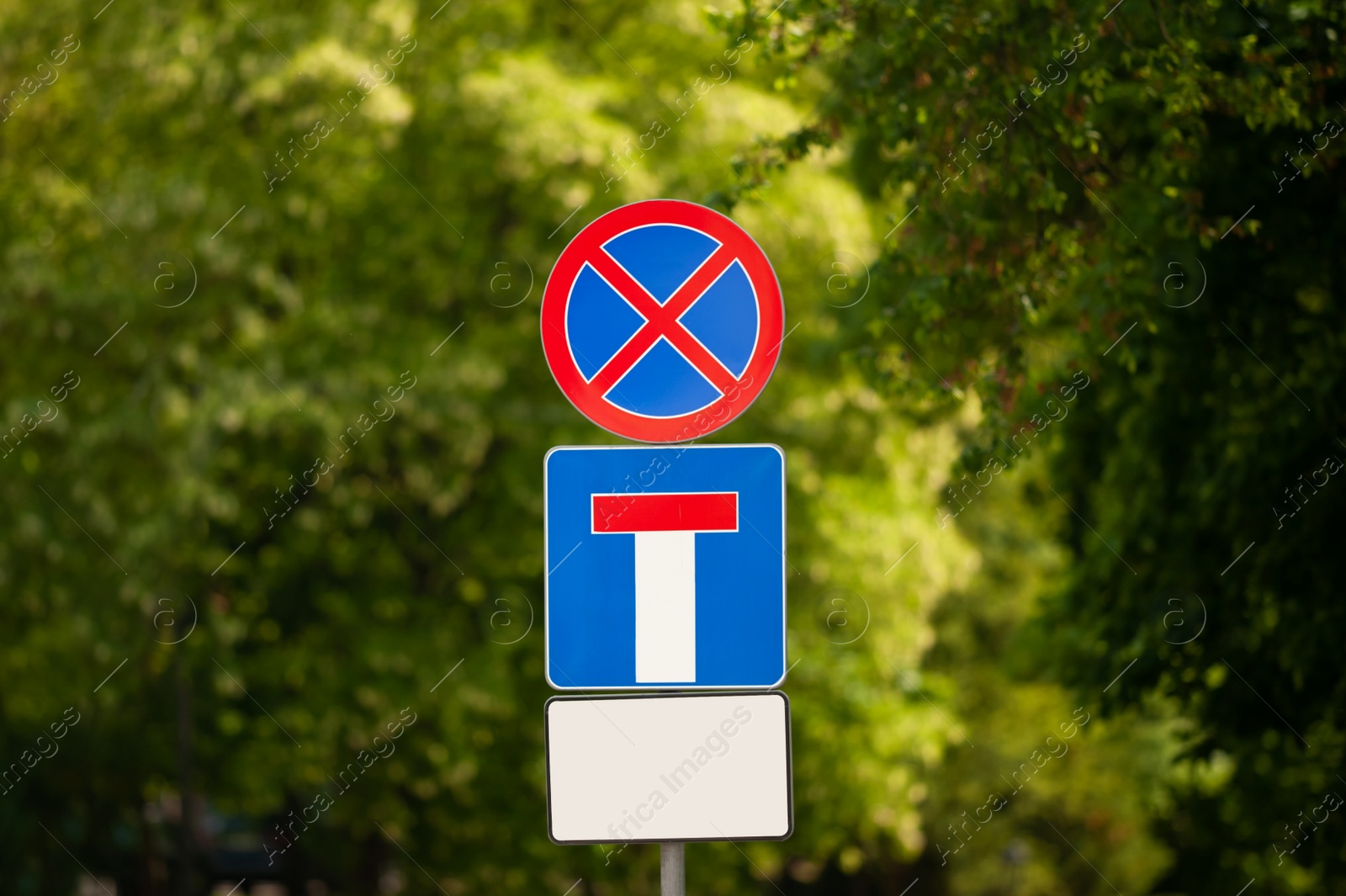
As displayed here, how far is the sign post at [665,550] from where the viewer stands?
285cm

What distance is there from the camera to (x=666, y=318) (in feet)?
10.2

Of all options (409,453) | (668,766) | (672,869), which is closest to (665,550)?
(668,766)

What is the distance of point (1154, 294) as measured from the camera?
Answer: 694cm

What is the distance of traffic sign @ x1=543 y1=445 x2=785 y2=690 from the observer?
9.58ft

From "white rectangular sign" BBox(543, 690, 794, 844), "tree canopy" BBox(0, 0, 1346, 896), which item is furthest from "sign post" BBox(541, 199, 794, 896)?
"tree canopy" BBox(0, 0, 1346, 896)

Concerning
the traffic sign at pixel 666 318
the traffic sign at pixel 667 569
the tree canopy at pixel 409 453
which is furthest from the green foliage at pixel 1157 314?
the traffic sign at pixel 667 569

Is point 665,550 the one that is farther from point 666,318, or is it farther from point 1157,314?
point 1157,314

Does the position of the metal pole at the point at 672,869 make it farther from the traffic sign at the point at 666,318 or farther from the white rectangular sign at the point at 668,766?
the traffic sign at the point at 666,318

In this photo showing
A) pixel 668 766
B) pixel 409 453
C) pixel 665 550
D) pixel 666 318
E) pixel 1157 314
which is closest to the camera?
pixel 668 766

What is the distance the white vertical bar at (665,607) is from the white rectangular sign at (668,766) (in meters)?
0.07

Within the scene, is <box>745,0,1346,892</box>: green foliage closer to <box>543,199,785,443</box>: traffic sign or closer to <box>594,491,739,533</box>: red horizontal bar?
<box>543,199,785,443</box>: traffic sign

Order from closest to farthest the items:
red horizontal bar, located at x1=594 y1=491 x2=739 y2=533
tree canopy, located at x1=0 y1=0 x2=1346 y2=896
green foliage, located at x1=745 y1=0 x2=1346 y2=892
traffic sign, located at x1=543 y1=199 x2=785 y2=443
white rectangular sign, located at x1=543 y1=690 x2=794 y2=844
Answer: white rectangular sign, located at x1=543 y1=690 x2=794 y2=844 < red horizontal bar, located at x1=594 y1=491 x2=739 y2=533 < traffic sign, located at x1=543 y1=199 x2=785 y2=443 < green foliage, located at x1=745 y1=0 x2=1346 y2=892 < tree canopy, located at x1=0 y1=0 x2=1346 y2=896

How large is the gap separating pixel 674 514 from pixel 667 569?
0.12m

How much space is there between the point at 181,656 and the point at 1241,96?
413 inches
